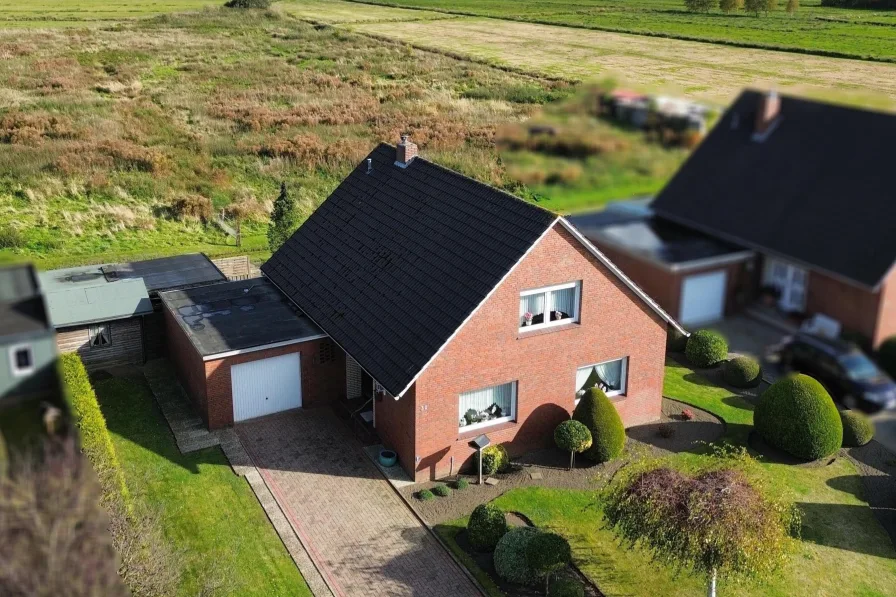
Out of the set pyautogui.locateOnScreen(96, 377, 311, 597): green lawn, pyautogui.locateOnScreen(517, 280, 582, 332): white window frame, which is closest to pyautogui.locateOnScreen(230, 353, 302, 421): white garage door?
pyautogui.locateOnScreen(96, 377, 311, 597): green lawn

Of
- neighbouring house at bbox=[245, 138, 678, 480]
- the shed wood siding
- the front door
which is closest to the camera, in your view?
the front door

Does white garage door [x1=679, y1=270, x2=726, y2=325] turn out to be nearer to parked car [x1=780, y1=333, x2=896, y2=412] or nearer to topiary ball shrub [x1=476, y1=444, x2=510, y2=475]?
parked car [x1=780, y1=333, x2=896, y2=412]

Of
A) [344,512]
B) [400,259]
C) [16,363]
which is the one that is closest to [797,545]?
[344,512]

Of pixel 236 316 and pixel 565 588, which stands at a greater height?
pixel 236 316

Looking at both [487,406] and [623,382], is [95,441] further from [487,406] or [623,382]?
[623,382]

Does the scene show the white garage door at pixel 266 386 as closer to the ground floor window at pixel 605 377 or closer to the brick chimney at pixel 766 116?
the ground floor window at pixel 605 377

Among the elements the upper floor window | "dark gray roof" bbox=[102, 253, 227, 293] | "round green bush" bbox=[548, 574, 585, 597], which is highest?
the upper floor window
